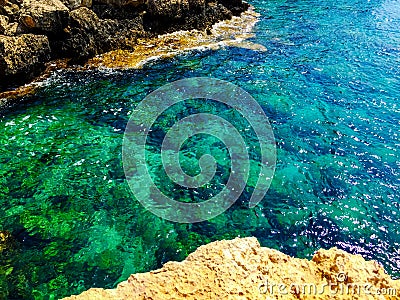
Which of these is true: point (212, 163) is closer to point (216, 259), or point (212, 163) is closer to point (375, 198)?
point (375, 198)

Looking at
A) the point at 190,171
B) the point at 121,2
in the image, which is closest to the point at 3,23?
the point at 121,2

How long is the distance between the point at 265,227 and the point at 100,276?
13.7 feet

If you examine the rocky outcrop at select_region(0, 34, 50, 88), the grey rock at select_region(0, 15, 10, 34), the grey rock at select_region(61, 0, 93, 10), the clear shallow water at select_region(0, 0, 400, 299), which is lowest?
the clear shallow water at select_region(0, 0, 400, 299)

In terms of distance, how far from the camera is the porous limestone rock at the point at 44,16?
16328 mm

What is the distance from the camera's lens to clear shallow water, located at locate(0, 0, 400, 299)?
302 inches

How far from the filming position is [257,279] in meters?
4.25

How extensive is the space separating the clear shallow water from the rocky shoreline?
189 centimetres

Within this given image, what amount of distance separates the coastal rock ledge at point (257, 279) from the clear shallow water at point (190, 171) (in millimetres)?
3161

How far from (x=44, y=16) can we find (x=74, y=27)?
4.98 ft

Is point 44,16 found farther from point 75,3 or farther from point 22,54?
point 22,54

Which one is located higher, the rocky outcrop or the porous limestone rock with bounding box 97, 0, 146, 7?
the porous limestone rock with bounding box 97, 0, 146, 7

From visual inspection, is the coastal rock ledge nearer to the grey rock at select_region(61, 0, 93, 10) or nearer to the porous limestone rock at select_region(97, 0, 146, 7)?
the grey rock at select_region(61, 0, 93, 10)

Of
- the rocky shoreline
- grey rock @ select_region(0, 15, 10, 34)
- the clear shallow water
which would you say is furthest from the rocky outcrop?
the clear shallow water

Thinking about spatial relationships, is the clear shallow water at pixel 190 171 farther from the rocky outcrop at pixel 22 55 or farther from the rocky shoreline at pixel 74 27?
the rocky shoreline at pixel 74 27
